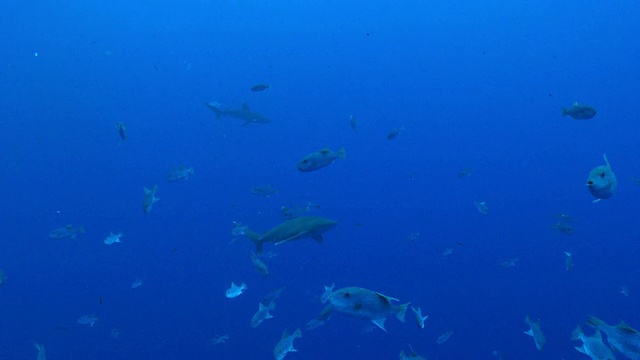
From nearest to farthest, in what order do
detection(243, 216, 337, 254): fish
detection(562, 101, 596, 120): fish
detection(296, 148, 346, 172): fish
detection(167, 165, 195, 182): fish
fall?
detection(243, 216, 337, 254): fish → detection(296, 148, 346, 172): fish → detection(562, 101, 596, 120): fish → detection(167, 165, 195, 182): fish

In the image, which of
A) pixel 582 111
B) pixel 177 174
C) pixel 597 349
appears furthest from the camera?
pixel 177 174

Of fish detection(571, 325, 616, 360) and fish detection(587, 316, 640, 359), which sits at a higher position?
fish detection(587, 316, 640, 359)

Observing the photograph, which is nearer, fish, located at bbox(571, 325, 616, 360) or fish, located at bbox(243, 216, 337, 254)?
fish, located at bbox(243, 216, 337, 254)

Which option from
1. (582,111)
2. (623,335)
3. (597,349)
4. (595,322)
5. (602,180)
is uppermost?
(602,180)

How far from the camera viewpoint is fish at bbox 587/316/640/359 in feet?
13.4

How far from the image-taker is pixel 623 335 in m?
4.16

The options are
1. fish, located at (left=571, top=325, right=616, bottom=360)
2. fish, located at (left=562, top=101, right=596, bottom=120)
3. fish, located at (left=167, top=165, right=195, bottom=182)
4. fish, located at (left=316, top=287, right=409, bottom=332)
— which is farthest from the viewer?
fish, located at (left=167, top=165, right=195, bottom=182)

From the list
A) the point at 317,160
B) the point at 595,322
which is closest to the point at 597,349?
the point at 595,322

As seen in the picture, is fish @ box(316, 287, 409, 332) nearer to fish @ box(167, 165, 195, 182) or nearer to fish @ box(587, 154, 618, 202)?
fish @ box(587, 154, 618, 202)

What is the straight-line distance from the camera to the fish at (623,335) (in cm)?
410

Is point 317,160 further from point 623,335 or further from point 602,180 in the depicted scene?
point 623,335

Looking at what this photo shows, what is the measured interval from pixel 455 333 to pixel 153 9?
23.3 m

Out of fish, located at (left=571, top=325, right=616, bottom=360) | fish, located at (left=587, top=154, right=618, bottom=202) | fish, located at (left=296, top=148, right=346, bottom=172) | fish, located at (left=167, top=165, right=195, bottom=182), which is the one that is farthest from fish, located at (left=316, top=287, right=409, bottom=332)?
fish, located at (left=167, top=165, right=195, bottom=182)

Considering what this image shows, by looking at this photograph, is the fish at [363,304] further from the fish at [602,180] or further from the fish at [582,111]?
the fish at [582,111]
